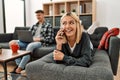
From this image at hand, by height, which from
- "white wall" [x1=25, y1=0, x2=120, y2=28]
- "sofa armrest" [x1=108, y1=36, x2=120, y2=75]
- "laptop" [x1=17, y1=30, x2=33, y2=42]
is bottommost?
"sofa armrest" [x1=108, y1=36, x2=120, y2=75]

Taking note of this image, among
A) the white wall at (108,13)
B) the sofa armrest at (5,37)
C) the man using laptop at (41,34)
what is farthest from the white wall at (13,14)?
the white wall at (108,13)

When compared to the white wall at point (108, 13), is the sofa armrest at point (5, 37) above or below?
below

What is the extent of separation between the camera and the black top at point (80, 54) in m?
1.54

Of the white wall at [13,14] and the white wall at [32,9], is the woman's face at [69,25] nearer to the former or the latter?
the white wall at [13,14]

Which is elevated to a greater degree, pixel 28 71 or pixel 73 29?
pixel 73 29

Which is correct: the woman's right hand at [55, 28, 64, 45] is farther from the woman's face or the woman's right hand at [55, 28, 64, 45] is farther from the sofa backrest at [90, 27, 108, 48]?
the sofa backrest at [90, 27, 108, 48]

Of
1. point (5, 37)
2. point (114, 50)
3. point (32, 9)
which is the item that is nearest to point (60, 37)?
point (114, 50)

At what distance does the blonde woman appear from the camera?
1.65 meters

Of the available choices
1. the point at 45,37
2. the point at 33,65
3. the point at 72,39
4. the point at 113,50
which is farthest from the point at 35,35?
the point at 33,65

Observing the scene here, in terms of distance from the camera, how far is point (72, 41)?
178cm

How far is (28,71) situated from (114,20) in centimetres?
387

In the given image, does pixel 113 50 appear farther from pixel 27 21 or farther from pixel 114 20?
pixel 27 21

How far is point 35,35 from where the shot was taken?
12.0 feet

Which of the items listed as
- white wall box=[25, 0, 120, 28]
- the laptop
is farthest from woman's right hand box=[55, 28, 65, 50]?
white wall box=[25, 0, 120, 28]
